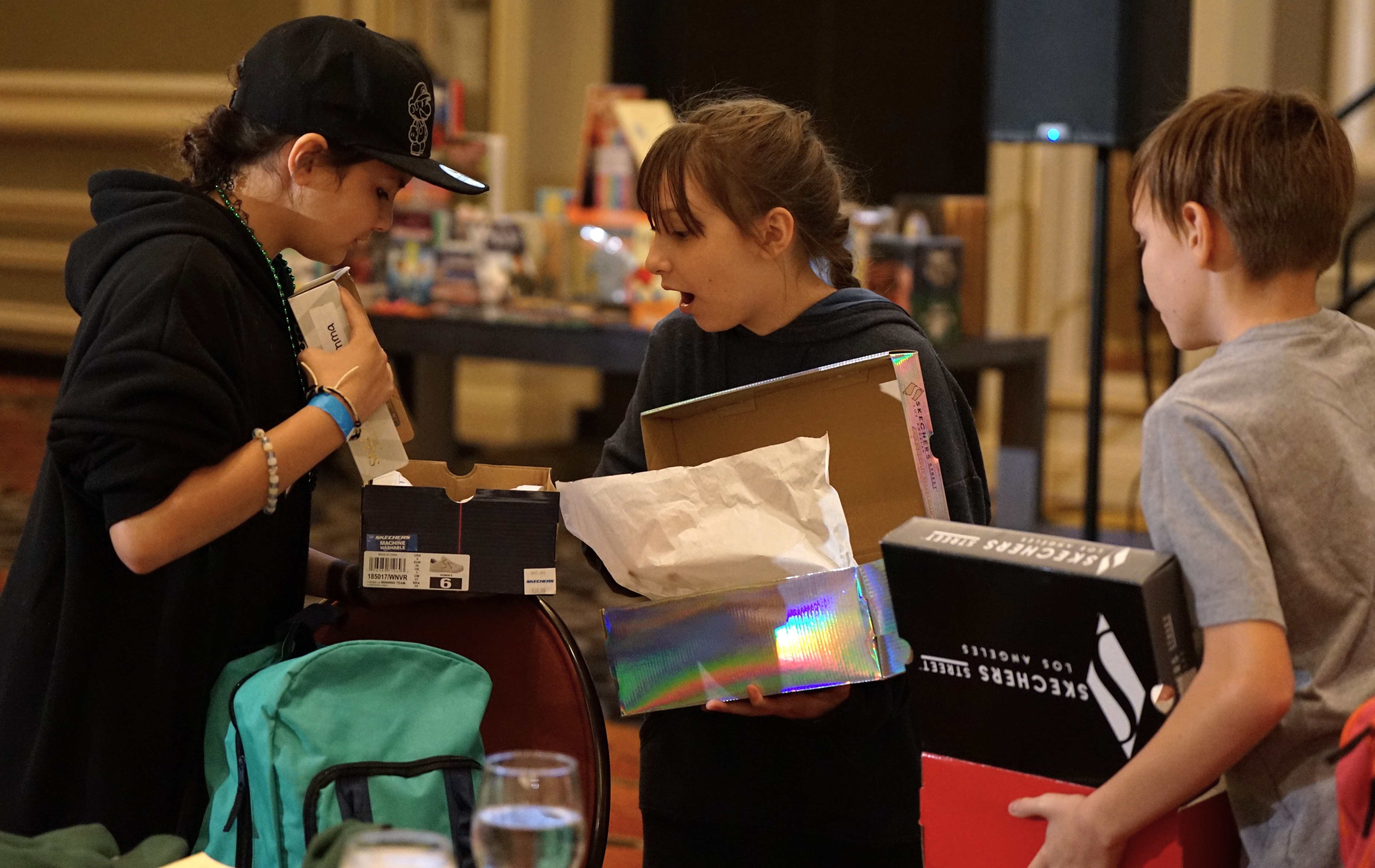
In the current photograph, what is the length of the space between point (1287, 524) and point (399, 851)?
0.67 m

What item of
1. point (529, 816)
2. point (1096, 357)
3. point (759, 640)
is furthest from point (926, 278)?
point (529, 816)

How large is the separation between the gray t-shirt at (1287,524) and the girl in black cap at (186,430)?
30.6 inches

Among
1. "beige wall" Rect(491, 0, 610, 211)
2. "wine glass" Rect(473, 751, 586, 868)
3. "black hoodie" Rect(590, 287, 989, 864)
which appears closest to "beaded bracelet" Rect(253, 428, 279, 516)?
"black hoodie" Rect(590, 287, 989, 864)

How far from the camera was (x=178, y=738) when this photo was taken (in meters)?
1.37

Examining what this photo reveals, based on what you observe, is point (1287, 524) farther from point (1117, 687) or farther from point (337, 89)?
point (337, 89)

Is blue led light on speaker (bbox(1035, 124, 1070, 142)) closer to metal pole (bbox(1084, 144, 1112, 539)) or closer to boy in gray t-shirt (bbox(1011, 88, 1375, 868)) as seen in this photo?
metal pole (bbox(1084, 144, 1112, 539))

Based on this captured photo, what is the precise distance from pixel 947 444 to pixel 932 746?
378 mm

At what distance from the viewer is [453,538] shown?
1.39m

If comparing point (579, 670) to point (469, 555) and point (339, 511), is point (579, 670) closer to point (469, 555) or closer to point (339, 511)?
point (469, 555)

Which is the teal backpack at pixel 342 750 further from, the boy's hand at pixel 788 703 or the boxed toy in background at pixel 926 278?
the boxed toy in background at pixel 926 278

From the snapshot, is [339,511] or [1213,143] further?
[339,511]

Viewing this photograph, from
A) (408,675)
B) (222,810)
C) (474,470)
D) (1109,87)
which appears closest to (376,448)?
(474,470)

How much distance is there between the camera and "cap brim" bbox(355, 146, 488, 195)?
1417mm

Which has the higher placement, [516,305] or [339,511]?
[516,305]
